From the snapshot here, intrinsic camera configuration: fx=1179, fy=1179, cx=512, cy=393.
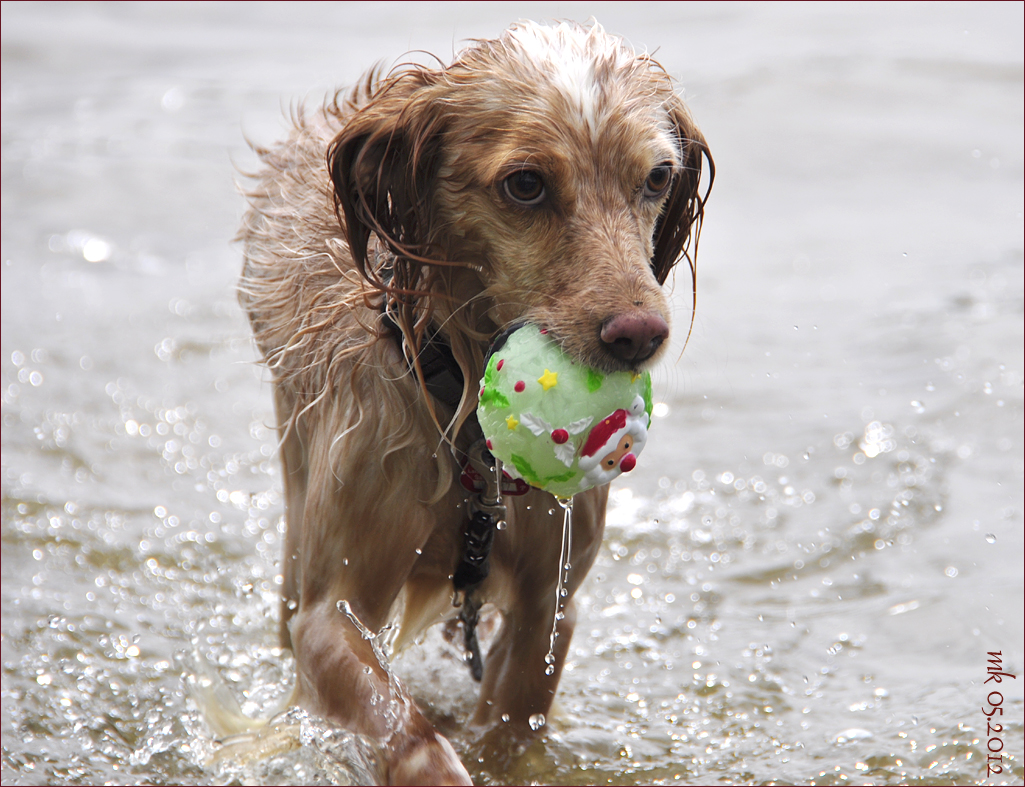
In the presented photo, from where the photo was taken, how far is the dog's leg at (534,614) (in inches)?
135

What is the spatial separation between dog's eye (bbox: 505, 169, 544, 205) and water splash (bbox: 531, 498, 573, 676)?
0.85 metres

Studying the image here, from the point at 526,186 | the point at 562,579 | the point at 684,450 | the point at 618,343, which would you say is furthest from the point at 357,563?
the point at 684,450

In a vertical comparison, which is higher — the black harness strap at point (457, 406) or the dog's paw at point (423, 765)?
Answer: the black harness strap at point (457, 406)

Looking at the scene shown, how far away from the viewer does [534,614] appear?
3.64 meters

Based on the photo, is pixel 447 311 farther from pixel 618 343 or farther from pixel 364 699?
pixel 364 699

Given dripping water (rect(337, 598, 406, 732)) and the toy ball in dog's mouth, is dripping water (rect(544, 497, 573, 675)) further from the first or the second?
dripping water (rect(337, 598, 406, 732))

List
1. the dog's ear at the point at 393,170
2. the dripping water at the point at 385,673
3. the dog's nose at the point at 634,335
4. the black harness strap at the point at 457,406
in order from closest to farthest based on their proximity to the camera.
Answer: the dog's nose at the point at 634,335 → the dog's ear at the point at 393,170 → the dripping water at the point at 385,673 → the black harness strap at the point at 457,406

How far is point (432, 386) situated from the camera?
3.09 meters

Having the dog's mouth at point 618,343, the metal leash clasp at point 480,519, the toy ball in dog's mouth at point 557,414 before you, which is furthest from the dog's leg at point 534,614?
the dog's mouth at point 618,343

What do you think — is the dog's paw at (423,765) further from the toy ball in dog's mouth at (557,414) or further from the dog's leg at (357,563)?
the toy ball in dog's mouth at (557,414)

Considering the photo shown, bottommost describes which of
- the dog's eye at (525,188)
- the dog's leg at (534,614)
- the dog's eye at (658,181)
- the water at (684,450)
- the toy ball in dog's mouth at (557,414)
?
the water at (684,450)

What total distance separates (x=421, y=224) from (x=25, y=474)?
3.87 m

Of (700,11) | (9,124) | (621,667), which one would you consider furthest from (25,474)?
(700,11)

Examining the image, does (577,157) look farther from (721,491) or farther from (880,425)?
(880,425)
